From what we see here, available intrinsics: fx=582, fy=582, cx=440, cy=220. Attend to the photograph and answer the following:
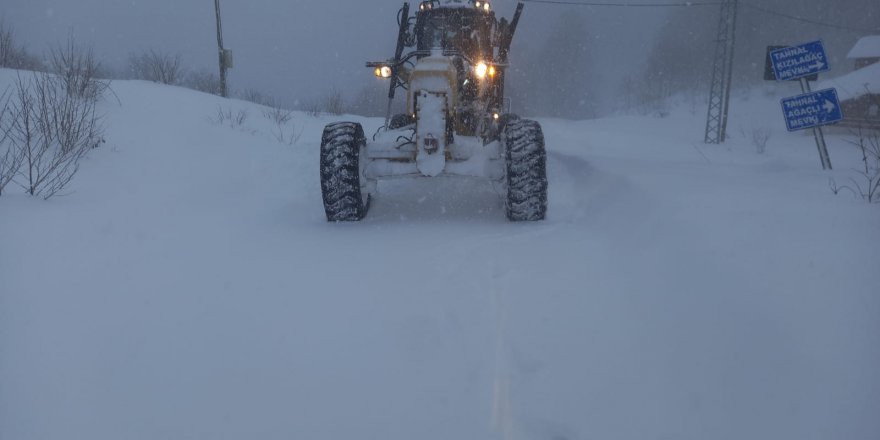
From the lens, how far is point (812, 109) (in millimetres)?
7535

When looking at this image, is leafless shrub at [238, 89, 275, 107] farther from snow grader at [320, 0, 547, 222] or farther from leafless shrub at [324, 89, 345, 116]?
snow grader at [320, 0, 547, 222]

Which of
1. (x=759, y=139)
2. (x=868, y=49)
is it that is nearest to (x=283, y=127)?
(x=759, y=139)

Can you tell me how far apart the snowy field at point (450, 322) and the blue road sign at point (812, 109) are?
7.42 ft

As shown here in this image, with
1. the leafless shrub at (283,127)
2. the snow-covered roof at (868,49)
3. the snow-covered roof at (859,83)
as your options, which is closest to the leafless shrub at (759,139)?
the snow-covered roof at (859,83)

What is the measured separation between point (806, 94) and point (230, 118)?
9.44 m

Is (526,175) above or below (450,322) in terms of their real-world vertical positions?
above

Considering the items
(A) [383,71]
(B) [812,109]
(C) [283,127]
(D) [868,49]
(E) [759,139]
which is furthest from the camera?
(D) [868,49]

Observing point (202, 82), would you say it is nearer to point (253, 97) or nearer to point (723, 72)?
point (253, 97)

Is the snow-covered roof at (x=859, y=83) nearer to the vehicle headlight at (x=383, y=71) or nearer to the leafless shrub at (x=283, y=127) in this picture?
the leafless shrub at (x=283, y=127)

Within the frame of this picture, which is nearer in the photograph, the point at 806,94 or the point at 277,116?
the point at 806,94

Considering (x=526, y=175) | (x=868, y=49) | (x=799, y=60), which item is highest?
(x=868, y=49)

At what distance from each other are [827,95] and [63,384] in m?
8.48

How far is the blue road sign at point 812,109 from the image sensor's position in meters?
7.35

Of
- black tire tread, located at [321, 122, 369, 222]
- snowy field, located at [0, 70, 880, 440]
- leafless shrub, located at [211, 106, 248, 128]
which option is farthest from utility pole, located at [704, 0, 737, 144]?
black tire tread, located at [321, 122, 369, 222]
